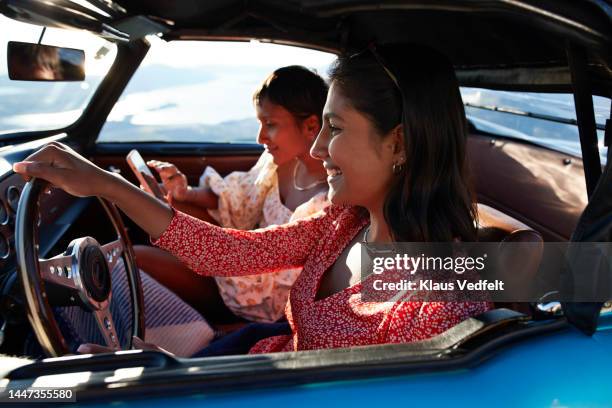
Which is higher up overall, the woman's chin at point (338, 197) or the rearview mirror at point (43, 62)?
the rearview mirror at point (43, 62)

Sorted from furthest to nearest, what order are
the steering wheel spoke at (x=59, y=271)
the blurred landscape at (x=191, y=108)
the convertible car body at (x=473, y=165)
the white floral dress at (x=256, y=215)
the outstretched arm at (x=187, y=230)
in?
1. the blurred landscape at (x=191, y=108)
2. the white floral dress at (x=256, y=215)
3. the outstretched arm at (x=187, y=230)
4. the steering wheel spoke at (x=59, y=271)
5. the convertible car body at (x=473, y=165)

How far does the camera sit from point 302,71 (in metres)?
2.68

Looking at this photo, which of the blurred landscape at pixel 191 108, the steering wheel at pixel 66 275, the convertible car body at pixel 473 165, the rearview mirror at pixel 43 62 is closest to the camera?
the convertible car body at pixel 473 165

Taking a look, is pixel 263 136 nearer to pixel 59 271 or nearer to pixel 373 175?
pixel 373 175

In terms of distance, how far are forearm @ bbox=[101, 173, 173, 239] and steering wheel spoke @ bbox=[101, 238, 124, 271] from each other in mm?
112

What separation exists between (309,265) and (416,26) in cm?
74

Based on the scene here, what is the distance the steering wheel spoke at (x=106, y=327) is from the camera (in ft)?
5.22

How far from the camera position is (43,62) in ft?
6.73

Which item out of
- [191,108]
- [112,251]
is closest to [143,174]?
[112,251]

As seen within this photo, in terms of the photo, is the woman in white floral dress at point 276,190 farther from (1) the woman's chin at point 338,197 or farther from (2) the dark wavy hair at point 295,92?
(1) the woman's chin at point 338,197

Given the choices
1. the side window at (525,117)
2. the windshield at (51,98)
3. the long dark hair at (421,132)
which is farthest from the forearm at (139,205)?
the side window at (525,117)

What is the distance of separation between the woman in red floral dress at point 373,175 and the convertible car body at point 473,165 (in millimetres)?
132

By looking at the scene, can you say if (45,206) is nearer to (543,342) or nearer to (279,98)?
(279,98)

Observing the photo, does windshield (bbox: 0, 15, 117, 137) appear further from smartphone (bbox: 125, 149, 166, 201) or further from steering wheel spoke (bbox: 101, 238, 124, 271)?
A: steering wheel spoke (bbox: 101, 238, 124, 271)
